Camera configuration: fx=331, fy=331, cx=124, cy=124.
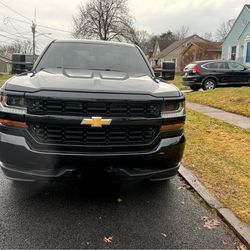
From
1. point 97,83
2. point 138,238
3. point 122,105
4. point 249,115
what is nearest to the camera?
point 138,238

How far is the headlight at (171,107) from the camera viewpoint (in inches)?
133

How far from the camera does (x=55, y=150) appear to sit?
122 inches

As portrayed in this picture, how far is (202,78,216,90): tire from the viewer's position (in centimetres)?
1714

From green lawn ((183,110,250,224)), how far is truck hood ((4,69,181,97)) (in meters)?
1.38

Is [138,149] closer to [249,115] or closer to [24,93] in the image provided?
[24,93]

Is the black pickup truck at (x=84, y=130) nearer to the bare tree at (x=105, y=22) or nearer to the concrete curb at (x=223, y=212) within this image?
the concrete curb at (x=223, y=212)

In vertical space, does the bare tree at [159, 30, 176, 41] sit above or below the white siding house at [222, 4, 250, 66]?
above

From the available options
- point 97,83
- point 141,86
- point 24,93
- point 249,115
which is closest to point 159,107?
point 141,86

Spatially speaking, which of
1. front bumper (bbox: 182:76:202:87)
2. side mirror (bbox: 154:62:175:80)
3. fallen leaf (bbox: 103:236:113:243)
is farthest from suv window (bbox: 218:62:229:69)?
fallen leaf (bbox: 103:236:113:243)

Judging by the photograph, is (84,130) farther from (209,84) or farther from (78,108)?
(209,84)

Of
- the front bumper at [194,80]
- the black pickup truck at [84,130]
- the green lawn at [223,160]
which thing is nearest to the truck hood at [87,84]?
the black pickup truck at [84,130]

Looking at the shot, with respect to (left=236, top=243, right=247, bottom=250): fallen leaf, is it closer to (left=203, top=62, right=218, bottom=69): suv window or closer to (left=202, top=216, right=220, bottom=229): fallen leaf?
(left=202, top=216, right=220, bottom=229): fallen leaf

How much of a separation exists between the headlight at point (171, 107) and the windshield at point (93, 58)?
4.23 ft

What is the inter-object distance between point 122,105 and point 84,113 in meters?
0.37
